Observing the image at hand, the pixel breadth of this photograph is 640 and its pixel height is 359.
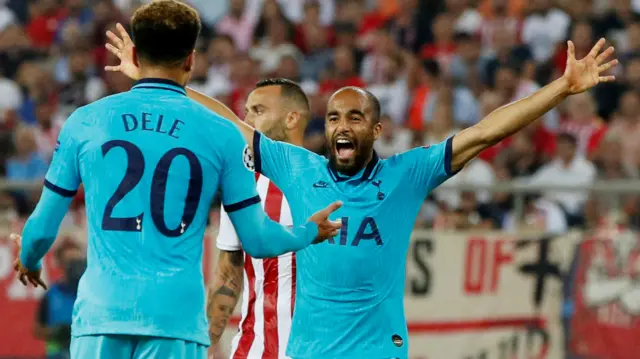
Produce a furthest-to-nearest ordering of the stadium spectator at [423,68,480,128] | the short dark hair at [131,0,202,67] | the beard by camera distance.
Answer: the stadium spectator at [423,68,480,128], the beard, the short dark hair at [131,0,202,67]

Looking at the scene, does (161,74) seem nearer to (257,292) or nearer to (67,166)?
(67,166)

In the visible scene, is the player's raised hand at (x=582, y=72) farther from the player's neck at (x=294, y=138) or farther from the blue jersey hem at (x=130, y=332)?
the blue jersey hem at (x=130, y=332)

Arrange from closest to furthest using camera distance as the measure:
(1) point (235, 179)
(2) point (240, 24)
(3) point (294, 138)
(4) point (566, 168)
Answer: (1) point (235, 179) < (3) point (294, 138) < (4) point (566, 168) < (2) point (240, 24)

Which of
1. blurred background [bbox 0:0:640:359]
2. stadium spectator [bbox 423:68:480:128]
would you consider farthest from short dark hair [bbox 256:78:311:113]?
stadium spectator [bbox 423:68:480:128]

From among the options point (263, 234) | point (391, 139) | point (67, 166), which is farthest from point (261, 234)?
point (391, 139)

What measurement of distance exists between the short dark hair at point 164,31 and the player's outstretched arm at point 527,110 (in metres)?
1.80

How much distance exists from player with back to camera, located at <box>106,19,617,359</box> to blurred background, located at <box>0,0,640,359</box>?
520 cm

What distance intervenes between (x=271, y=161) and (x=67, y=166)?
5.92 feet

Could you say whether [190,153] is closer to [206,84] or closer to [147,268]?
[147,268]

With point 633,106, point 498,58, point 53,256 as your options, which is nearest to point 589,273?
point 633,106

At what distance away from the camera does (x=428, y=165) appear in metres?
6.65

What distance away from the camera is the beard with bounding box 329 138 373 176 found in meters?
6.72

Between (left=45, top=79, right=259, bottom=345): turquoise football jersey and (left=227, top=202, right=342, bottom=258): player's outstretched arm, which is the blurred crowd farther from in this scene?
(left=45, top=79, right=259, bottom=345): turquoise football jersey

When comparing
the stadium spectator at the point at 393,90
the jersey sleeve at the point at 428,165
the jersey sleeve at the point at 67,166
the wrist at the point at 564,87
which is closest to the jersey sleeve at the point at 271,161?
the jersey sleeve at the point at 428,165
